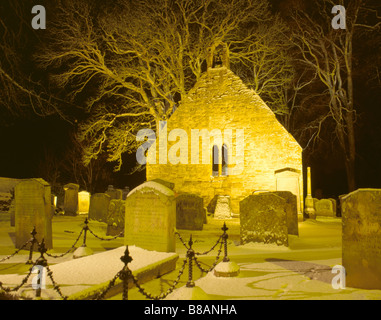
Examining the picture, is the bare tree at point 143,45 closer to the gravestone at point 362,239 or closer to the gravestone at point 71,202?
the gravestone at point 71,202

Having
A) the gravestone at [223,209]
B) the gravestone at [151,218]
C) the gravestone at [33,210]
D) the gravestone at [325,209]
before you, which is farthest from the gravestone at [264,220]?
the gravestone at [325,209]

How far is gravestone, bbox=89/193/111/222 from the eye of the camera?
51.2 ft

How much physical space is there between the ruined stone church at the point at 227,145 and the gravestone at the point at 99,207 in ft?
16.1

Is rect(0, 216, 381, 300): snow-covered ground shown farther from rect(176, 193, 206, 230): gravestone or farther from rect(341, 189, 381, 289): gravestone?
rect(176, 193, 206, 230): gravestone

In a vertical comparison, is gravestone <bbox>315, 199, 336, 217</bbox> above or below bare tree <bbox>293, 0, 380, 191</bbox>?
below

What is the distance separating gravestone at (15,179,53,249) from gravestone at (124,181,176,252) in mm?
2423

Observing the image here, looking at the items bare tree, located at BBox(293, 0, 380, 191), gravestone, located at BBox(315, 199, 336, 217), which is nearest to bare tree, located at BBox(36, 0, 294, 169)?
bare tree, located at BBox(293, 0, 380, 191)

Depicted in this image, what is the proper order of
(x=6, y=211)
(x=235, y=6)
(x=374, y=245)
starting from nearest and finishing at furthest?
(x=374, y=245) < (x=6, y=211) < (x=235, y=6)
